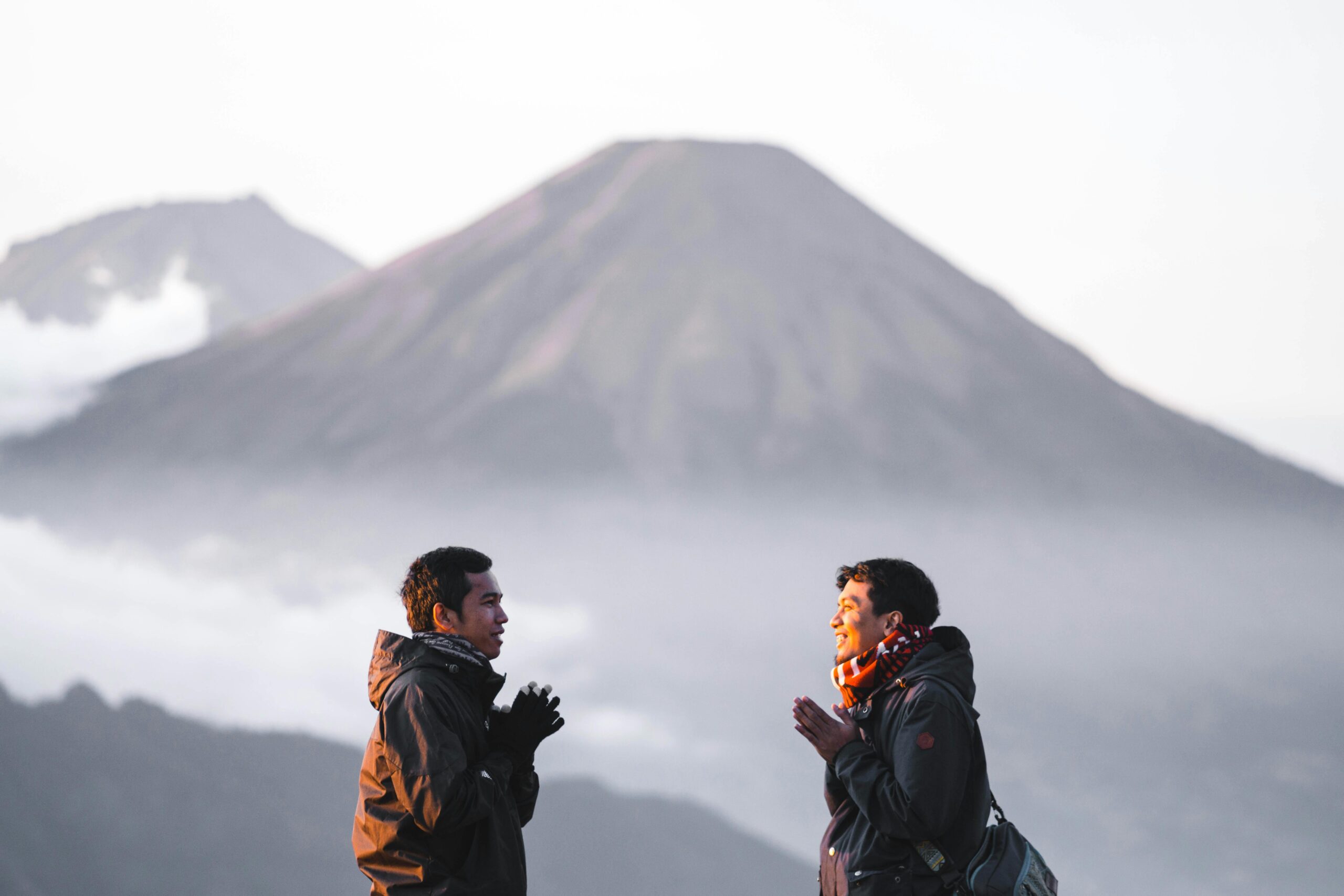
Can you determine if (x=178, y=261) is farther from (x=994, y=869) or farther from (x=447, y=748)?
(x=994, y=869)

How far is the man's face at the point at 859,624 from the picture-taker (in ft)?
8.90

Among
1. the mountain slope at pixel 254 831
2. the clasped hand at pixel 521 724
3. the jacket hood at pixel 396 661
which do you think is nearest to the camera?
the jacket hood at pixel 396 661

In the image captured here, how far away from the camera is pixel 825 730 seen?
2.62 meters

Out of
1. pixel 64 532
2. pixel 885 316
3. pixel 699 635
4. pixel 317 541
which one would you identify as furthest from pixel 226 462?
pixel 885 316

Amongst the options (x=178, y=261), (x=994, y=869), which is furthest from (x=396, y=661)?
(x=178, y=261)

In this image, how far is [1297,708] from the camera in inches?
1489

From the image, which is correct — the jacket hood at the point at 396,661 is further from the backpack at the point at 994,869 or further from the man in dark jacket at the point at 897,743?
the backpack at the point at 994,869

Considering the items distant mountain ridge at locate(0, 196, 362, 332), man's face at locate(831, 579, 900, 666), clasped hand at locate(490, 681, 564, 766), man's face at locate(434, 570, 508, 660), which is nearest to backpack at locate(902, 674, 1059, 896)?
man's face at locate(831, 579, 900, 666)

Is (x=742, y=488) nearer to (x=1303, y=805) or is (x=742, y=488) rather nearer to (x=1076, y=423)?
(x=1076, y=423)

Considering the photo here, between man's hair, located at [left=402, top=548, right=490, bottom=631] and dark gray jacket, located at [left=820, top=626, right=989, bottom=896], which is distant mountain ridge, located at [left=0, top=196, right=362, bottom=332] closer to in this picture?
man's hair, located at [left=402, top=548, right=490, bottom=631]

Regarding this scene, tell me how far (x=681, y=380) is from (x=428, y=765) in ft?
138

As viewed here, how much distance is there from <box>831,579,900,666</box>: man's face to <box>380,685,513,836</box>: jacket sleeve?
87 centimetres

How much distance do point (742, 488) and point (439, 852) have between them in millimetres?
39185

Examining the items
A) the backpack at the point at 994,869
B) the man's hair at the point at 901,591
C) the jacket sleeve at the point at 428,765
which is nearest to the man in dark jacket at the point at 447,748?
the jacket sleeve at the point at 428,765
